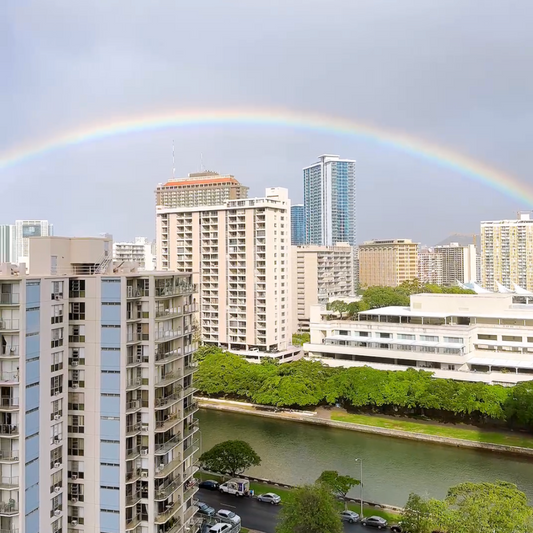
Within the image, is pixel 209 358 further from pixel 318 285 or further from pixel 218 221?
pixel 318 285

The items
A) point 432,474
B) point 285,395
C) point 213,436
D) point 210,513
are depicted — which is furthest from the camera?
point 285,395

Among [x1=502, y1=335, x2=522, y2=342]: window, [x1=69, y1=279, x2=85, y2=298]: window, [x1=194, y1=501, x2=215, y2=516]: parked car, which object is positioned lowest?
[x1=194, y1=501, x2=215, y2=516]: parked car

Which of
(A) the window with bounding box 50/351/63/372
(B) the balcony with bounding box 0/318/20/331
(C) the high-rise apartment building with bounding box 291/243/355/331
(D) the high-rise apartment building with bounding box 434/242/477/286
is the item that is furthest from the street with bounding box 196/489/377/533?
(D) the high-rise apartment building with bounding box 434/242/477/286

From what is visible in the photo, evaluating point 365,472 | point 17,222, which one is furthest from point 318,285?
point 17,222

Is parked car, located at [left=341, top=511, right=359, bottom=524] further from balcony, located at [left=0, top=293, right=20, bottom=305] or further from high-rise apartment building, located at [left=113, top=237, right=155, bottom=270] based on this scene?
high-rise apartment building, located at [left=113, top=237, right=155, bottom=270]

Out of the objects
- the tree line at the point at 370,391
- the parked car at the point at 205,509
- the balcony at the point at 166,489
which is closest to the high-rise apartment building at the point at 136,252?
the tree line at the point at 370,391

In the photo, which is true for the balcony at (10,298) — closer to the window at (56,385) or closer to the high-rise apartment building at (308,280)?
the window at (56,385)
